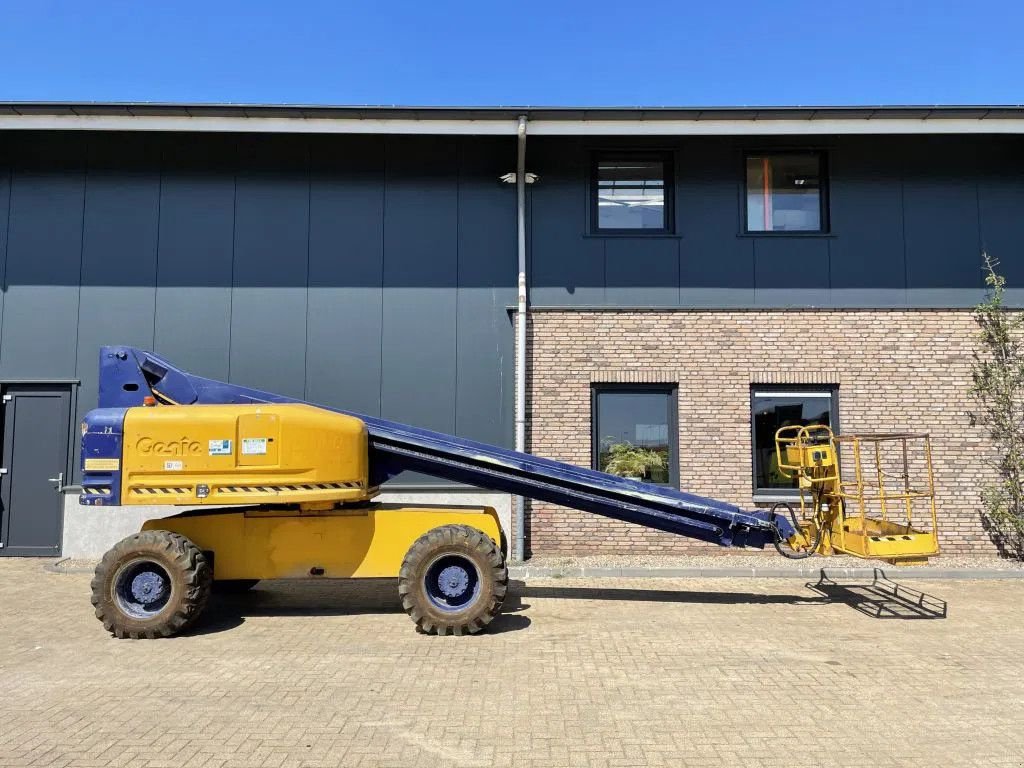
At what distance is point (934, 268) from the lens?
35.1 feet

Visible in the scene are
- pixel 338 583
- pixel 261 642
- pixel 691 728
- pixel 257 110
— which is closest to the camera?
pixel 691 728

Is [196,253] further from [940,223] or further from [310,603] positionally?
[940,223]

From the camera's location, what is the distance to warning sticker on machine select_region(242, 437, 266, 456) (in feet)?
21.2

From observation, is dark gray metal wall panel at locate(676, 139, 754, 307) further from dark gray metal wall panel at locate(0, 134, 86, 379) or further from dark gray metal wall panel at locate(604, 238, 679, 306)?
dark gray metal wall panel at locate(0, 134, 86, 379)

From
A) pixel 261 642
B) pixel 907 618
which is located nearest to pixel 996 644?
pixel 907 618

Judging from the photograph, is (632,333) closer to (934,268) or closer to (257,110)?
(934,268)

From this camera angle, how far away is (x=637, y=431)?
1067cm

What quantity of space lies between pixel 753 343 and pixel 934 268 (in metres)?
3.07

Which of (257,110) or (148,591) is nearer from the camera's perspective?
(148,591)

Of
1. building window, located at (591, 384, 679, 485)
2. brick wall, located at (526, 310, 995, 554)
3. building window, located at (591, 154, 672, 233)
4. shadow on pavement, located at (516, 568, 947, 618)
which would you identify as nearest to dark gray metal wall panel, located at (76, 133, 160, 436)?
brick wall, located at (526, 310, 995, 554)

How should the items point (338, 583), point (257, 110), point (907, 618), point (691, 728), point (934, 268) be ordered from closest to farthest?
point (691, 728)
point (907, 618)
point (338, 583)
point (257, 110)
point (934, 268)

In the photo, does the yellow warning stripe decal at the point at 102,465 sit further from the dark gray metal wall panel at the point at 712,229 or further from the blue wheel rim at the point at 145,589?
the dark gray metal wall panel at the point at 712,229

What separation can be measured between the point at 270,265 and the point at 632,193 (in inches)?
228

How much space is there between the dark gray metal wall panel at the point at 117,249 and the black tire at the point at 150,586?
519cm
